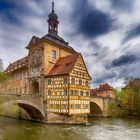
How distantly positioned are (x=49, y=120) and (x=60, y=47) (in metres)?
11.5

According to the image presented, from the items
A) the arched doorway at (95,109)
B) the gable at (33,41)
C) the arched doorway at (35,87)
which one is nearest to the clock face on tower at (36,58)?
the gable at (33,41)

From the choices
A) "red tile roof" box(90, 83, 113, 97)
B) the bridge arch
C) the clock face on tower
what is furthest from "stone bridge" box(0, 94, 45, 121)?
"red tile roof" box(90, 83, 113, 97)

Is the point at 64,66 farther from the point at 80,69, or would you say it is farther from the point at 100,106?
the point at 100,106

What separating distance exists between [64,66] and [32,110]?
8036 mm

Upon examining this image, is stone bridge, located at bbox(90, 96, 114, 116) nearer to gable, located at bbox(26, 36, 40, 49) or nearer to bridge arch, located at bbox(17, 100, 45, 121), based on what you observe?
bridge arch, located at bbox(17, 100, 45, 121)

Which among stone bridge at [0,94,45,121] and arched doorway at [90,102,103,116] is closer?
stone bridge at [0,94,45,121]

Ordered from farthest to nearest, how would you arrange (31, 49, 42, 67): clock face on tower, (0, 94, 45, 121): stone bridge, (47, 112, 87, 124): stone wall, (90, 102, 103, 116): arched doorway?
(90, 102, 103, 116): arched doorway, (31, 49, 42, 67): clock face on tower, (47, 112, 87, 124): stone wall, (0, 94, 45, 121): stone bridge

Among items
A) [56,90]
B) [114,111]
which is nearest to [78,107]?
[56,90]

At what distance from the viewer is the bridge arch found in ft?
93.0

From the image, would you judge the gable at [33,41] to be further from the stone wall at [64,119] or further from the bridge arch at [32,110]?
the stone wall at [64,119]

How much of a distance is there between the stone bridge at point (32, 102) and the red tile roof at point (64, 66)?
4.18 metres

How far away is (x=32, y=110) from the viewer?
104 feet

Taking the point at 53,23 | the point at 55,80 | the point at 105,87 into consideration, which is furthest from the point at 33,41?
the point at 105,87

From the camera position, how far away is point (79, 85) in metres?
30.3
